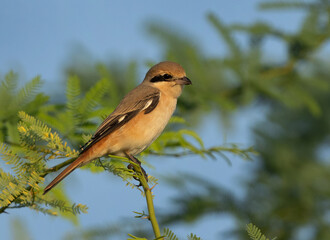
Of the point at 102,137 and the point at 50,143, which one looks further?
the point at 102,137

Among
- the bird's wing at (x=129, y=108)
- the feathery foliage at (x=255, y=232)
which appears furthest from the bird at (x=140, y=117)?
the feathery foliage at (x=255, y=232)

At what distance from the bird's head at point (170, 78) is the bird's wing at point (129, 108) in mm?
114

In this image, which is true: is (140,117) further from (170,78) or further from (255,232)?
(255,232)

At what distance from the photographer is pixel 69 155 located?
224 cm

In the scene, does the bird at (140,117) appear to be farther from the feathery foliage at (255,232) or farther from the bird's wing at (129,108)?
the feathery foliage at (255,232)

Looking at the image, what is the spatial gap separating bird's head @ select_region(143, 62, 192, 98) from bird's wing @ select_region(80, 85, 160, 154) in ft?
0.37

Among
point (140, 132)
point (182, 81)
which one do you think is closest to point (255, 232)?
point (140, 132)

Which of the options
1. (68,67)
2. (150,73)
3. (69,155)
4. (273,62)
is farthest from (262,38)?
(69,155)

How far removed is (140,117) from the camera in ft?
10.6

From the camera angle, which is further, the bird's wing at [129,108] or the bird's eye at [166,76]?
the bird's eye at [166,76]

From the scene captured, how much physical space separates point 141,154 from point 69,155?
3.15 feet

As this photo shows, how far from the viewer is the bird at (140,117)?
2994 mm

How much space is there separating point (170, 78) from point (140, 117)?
1.81ft

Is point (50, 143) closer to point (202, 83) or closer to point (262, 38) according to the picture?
point (202, 83)
